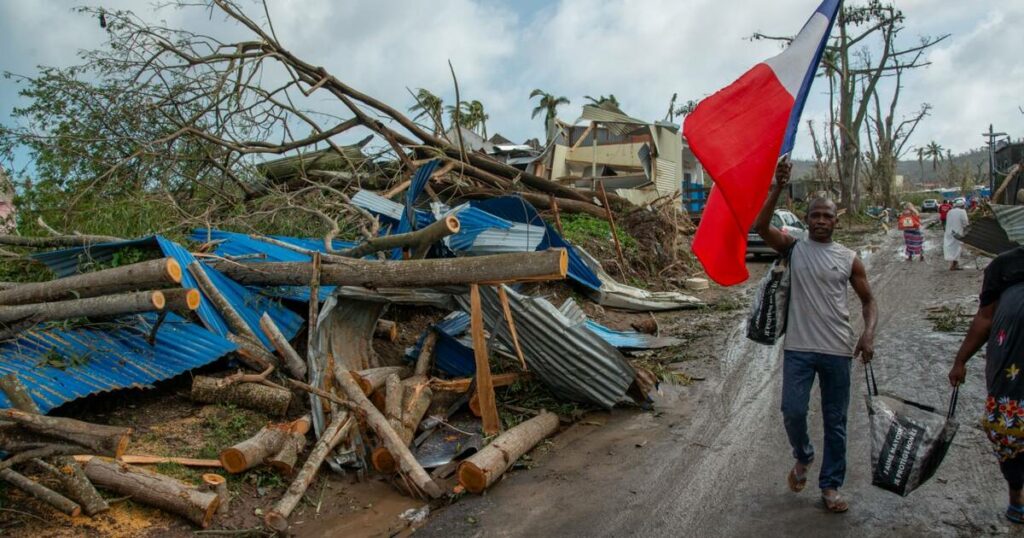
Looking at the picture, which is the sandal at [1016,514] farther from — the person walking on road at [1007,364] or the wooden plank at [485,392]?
the wooden plank at [485,392]

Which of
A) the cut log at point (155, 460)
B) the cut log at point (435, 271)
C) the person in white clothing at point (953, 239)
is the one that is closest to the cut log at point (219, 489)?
the cut log at point (155, 460)

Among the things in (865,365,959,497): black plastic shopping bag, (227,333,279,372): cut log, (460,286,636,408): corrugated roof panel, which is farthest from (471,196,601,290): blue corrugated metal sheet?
(865,365,959,497): black plastic shopping bag

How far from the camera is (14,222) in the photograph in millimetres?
8461

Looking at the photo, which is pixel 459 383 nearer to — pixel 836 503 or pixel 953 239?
pixel 836 503

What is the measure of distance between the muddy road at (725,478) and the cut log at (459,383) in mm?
836

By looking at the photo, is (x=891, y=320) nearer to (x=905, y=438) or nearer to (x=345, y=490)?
(x=905, y=438)

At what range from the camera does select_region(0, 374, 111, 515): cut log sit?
410 centimetres

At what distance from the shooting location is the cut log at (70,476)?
13.5 feet

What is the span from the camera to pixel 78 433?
403cm

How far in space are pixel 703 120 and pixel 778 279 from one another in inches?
44.4


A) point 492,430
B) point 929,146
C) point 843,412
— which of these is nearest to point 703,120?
point 843,412

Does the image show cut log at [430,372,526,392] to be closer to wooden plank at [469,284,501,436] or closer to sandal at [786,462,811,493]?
wooden plank at [469,284,501,436]

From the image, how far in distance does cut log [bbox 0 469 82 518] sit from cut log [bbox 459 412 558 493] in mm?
2483

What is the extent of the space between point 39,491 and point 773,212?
190 inches
